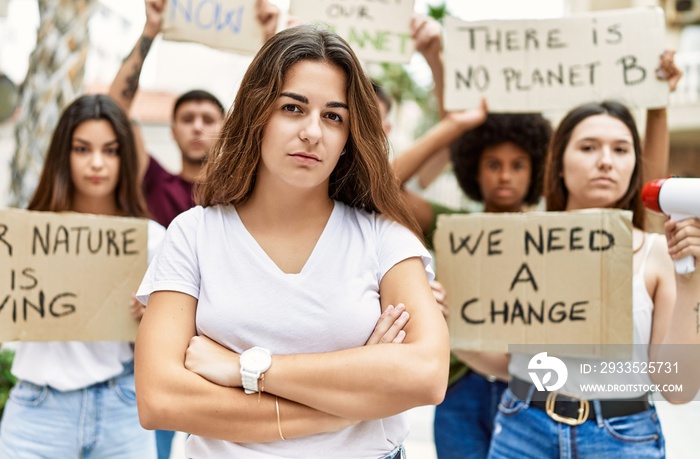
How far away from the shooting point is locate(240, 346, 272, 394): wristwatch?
150cm

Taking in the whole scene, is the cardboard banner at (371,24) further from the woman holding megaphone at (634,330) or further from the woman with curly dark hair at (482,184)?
the woman holding megaphone at (634,330)

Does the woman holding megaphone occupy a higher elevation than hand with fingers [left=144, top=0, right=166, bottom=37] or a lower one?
lower

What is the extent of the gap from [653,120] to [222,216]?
170 centimetres

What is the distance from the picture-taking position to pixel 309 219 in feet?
5.83

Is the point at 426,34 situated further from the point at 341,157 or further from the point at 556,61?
the point at 341,157

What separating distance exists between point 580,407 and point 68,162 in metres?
1.84

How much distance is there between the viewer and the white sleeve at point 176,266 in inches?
64.4

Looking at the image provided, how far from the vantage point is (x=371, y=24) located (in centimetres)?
284

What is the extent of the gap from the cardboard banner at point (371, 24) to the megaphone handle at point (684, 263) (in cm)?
133

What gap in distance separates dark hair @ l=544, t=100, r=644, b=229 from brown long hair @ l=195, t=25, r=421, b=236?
774mm

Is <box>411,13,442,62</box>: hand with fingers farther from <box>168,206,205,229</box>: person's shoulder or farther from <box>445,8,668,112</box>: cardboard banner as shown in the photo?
<box>168,206,205,229</box>: person's shoulder

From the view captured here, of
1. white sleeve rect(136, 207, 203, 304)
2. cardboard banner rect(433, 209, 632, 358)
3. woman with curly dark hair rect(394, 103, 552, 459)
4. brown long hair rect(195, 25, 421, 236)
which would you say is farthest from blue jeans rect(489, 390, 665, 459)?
white sleeve rect(136, 207, 203, 304)

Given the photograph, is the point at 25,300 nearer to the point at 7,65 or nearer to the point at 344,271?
the point at 344,271

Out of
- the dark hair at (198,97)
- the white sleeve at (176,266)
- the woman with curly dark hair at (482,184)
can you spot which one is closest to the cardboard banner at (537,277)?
the woman with curly dark hair at (482,184)
